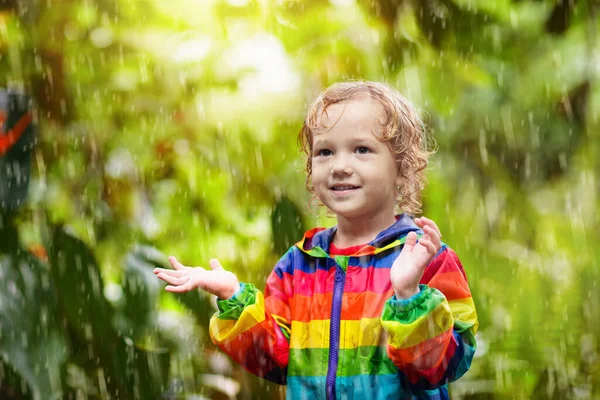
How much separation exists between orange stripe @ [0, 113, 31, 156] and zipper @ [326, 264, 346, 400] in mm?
905

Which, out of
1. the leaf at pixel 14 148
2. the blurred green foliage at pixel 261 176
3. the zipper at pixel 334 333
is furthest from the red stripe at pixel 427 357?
the leaf at pixel 14 148

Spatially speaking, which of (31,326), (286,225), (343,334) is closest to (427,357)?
(343,334)

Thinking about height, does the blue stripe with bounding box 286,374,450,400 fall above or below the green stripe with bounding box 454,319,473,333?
below

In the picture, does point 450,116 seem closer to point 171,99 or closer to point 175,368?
point 171,99

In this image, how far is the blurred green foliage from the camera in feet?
5.98

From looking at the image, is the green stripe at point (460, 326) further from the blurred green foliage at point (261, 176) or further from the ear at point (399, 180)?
the blurred green foliage at point (261, 176)

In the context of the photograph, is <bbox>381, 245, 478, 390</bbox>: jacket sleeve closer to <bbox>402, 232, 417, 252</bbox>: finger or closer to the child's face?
<bbox>402, 232, 417, 252</bbox>: finger

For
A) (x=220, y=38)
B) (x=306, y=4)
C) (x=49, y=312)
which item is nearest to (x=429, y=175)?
(x=306, y=4)

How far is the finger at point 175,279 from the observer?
51.2 inches

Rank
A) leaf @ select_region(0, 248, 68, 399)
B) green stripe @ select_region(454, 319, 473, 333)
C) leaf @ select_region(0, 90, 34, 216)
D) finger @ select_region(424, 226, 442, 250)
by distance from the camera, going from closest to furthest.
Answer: finger @ select_region(424, 226, 442, 250)
green stripe @ select_region(454, 319, 473, 333)
leaf @ select_region(0, 248, 68, 399)
leaf @ select_region(0, 90, 34, 216)

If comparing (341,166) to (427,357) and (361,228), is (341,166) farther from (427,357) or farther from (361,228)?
(427,357)

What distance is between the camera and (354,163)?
4.41 ft

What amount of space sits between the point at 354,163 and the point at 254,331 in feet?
1.06

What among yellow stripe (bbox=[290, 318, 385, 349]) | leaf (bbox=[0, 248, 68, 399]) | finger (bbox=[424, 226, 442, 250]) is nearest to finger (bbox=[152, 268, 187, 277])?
yellow stripe (bbox=[290, 318, 385, 349])
